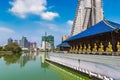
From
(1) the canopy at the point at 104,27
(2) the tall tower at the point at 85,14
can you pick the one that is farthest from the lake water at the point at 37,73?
(2) the tall tower at the point at 85,14

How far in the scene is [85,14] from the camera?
185ft

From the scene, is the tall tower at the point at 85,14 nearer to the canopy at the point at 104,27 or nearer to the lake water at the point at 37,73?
the lake water at the point at 37,73

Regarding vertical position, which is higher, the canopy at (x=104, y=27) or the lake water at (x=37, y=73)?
the canopy at (x=104, y=27)

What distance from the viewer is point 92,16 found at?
54469mm

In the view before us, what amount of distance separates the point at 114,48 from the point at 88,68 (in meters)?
4.53

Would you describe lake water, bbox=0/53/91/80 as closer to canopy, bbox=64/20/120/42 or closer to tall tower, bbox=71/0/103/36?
canopy, bbox=64/20/120/42

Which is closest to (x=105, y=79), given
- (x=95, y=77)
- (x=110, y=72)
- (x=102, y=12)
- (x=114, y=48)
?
(x=110, y=72)

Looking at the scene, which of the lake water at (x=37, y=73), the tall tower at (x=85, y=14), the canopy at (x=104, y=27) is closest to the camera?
the lake water at (x=37, y=73)

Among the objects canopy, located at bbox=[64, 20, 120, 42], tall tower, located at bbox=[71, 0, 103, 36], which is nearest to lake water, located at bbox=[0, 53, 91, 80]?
canopy, located at bbox=[64, 20, 120, 42]

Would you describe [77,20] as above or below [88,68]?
above

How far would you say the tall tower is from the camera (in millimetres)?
54041

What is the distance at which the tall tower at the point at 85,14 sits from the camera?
54.0m

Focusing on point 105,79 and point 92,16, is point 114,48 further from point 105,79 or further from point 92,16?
point 92,16

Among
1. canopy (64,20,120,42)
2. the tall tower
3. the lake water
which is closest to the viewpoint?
the lake water
